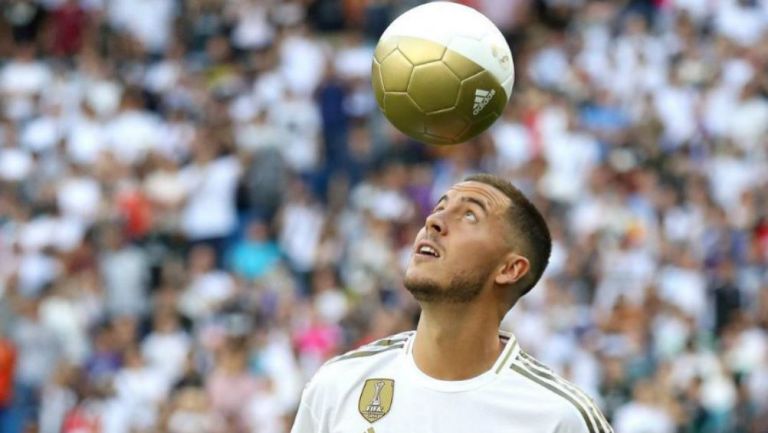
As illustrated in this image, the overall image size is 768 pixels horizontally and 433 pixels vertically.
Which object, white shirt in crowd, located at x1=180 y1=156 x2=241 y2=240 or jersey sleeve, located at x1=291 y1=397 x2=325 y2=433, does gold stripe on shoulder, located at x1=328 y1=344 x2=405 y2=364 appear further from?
white shirt in crowd, located at x1=180 y1=156 x2=241 y2=240

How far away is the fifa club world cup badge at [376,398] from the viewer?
18.0ft

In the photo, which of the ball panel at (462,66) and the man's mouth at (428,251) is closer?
the man's mouth at (428,251)

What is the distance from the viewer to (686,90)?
55.0 feet

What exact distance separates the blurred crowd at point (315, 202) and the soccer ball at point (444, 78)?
6025 millimetres

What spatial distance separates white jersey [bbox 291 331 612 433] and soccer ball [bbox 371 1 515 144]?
0.95 meters

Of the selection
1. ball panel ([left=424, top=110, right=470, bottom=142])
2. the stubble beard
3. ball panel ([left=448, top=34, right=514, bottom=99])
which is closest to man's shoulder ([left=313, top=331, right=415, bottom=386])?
the stubble beard

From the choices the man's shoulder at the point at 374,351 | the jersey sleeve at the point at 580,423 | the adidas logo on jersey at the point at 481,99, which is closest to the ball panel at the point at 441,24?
the adidas logo on jersey at the point at 481,99

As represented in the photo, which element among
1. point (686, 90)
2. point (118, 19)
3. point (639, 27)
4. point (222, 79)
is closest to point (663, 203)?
point (686, 90)

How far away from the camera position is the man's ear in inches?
221

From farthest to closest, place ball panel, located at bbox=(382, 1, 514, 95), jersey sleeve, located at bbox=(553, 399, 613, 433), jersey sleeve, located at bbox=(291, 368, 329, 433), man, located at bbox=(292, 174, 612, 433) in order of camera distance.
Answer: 1. ball panel, located at bbox=(382, 1, 514, 95)
2. jersey sleeve, located at bbox=(291, 368, 329, 433)
3. man, located at bbox=(292, 174, 612, 433)
4. jersey sleeve, located at bbox=(553, 399, 613, 433)

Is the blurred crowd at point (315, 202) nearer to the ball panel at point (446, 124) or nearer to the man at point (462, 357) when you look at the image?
the ball panel at point (446, 124)

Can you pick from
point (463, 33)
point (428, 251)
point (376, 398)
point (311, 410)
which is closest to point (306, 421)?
point (311, 410)

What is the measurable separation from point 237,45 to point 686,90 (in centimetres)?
499

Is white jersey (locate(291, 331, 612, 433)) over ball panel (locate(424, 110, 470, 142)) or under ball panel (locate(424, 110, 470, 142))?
under
